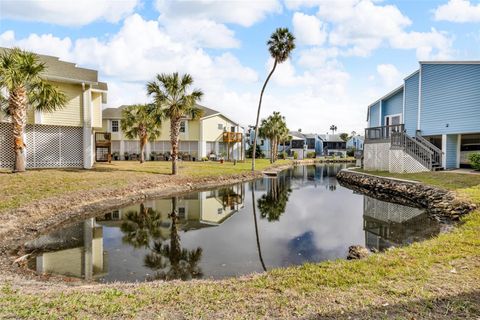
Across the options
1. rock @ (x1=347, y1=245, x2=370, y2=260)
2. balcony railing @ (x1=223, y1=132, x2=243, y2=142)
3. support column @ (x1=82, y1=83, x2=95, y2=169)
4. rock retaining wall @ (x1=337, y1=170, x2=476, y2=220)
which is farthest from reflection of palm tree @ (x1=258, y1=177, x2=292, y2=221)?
balcony railing @ (x1=223, y1=132, x2=243, y2=142)

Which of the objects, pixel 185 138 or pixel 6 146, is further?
pixel 185 138

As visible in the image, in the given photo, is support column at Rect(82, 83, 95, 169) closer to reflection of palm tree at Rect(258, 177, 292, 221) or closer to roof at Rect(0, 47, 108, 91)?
roof at Rect(0, 47, 108, 91)

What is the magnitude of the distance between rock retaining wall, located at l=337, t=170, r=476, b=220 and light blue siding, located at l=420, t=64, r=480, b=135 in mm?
6344

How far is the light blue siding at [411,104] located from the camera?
24.4 meters

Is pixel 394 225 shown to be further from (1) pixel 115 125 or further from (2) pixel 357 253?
(1) pixel 115 125

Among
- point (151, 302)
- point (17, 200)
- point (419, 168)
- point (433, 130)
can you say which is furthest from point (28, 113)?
point (433, 130)

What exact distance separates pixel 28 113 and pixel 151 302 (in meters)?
19.7

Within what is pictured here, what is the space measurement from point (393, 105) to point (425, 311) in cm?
2738

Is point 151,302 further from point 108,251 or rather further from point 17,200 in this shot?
point 17,200

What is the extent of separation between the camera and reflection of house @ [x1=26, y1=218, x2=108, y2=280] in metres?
7.52

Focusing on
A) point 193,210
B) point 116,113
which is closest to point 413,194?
point 193,210

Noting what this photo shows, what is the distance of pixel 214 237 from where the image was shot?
35.1 ft

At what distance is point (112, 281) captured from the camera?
687cm

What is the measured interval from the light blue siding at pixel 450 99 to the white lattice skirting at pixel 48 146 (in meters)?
26.0
